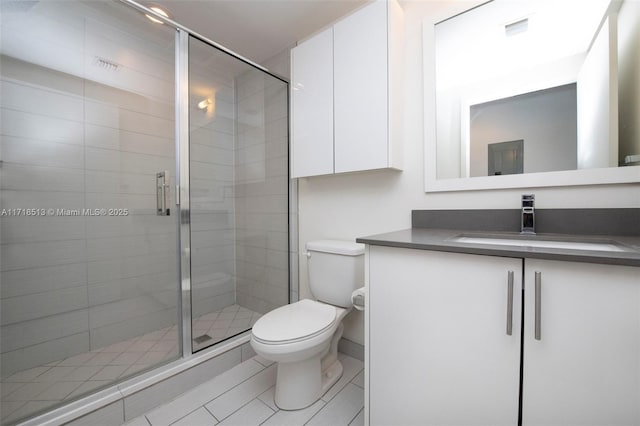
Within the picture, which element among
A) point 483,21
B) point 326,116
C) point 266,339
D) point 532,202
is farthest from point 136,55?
point 532,202

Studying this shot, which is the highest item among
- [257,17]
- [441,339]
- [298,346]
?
[257,17]

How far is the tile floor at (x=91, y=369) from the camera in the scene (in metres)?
1.18

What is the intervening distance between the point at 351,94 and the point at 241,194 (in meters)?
1.25

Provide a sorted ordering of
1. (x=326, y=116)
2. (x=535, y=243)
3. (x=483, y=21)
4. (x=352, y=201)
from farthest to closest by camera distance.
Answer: (x=352, y=201), (x=326, y=116), (x=483, y=21), (x=535, y=243)

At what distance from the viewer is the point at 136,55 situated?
1755 mm

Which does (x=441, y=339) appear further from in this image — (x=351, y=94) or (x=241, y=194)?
(x=241, y=194)

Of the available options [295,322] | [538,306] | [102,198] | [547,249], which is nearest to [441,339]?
[538,306]

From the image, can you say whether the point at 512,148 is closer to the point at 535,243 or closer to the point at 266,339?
the point at 535,243

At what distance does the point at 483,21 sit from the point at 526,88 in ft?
1.39

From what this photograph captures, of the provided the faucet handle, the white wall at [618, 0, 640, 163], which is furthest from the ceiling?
the faucet handle

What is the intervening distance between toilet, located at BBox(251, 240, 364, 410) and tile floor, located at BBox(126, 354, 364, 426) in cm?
6

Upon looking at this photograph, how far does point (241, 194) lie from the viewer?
88.8 inches

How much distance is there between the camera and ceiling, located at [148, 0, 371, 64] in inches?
65.9

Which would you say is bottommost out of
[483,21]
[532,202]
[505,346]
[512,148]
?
[505,346]
